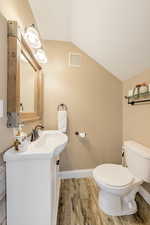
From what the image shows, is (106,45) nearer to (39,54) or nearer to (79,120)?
(39,54)

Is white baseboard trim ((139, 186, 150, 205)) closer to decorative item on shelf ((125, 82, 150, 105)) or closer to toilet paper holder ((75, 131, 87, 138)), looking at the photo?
toilet paper holder ((75, 131, 87, 138))

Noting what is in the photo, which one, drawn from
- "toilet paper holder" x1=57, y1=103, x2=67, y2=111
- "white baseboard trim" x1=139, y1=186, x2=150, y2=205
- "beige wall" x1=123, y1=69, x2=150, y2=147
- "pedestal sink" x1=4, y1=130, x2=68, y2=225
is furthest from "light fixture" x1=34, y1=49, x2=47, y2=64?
"white baseboard trim" x1=139, y1=186, x2=150, y2=205

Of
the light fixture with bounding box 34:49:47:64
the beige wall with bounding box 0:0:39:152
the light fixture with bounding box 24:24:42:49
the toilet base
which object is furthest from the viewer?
the light fixture with bounding box 34:49:47:64

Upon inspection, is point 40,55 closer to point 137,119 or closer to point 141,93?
point 141,93

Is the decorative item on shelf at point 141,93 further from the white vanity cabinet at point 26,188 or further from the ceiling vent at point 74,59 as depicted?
the white vanity cabinet at point 26,188

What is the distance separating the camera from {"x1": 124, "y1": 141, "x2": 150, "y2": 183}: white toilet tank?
124 centimetres

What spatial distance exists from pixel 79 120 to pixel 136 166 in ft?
3.37

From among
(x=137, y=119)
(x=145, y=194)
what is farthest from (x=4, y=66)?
(x=145, y=194)

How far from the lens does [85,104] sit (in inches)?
79.3

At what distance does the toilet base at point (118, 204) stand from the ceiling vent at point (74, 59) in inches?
74.4

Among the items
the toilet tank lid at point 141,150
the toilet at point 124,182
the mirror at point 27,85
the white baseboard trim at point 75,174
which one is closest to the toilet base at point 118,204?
the toilet at point 124,182

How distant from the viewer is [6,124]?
0.83 meters

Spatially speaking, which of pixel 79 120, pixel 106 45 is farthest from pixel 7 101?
pixel 106 45

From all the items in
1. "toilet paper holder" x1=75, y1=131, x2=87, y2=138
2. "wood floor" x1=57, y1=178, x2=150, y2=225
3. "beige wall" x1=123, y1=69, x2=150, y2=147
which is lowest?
"wood floor" x1=57, y1=178, x2=150, y2=225
